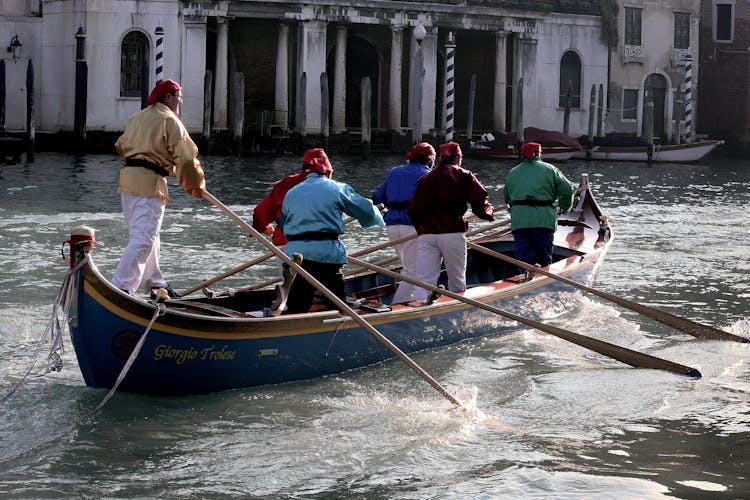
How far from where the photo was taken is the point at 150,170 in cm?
789

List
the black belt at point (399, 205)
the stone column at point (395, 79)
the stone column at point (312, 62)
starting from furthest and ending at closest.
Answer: the stone column at point (395, 79) < the stone column at point (312, 62) < the black belt at point (399, 205)

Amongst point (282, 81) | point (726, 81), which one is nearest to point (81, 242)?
point (282, 81)

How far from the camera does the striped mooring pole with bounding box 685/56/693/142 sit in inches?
1369

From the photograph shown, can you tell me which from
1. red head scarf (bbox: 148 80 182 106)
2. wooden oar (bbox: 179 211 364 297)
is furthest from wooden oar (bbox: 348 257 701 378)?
red head scarf (bbox: 148 80 182 106)

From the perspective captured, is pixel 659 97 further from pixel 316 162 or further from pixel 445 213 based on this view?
pixel 316 162

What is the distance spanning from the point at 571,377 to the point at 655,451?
1.70 meters

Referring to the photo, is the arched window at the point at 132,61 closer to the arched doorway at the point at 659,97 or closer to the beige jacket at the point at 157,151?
the arched doorway at the point at 659,97

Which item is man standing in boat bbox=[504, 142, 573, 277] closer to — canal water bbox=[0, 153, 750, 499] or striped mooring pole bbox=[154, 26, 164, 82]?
canal water bbox=[0, 153, 750, 499]

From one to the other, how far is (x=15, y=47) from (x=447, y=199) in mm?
21591

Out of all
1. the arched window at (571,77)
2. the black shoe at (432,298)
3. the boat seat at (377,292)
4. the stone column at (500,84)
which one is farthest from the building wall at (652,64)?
the black shoe at (432,298)

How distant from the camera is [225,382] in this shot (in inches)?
303

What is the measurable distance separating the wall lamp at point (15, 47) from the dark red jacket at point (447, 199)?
21310mm

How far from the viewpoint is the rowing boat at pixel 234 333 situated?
7.05 metres

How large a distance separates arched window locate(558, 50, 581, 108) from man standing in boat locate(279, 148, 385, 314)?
26.2 meters
